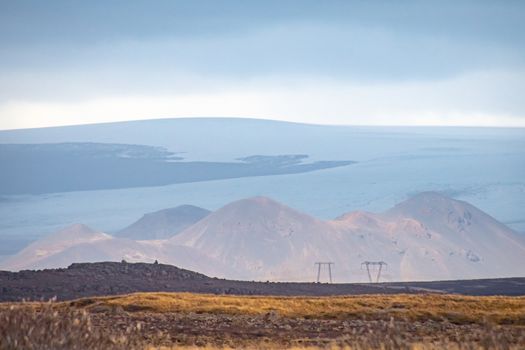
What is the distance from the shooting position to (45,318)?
78.6 ft

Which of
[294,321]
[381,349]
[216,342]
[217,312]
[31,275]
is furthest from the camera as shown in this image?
[31,275]

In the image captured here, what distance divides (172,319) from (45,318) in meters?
22.1

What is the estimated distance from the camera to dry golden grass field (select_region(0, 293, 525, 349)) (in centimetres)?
2878

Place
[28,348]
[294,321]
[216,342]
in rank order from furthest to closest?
[294,321]
[216,342]
[28,348]

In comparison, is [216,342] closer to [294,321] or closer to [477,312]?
[294,321]

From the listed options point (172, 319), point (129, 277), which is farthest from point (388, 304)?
point (129, 277)

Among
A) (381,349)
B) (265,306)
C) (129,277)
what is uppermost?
(381,349)

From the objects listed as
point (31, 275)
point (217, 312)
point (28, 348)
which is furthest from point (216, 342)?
point (31, 275)

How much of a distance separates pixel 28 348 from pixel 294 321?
24.1 metres

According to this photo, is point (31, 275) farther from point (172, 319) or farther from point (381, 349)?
point (381, 349)

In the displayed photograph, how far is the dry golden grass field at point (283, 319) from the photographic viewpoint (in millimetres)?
28781

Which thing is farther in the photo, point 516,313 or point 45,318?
point 516,313

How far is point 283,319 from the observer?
45.5 meters

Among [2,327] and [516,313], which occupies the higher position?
[2,327]
